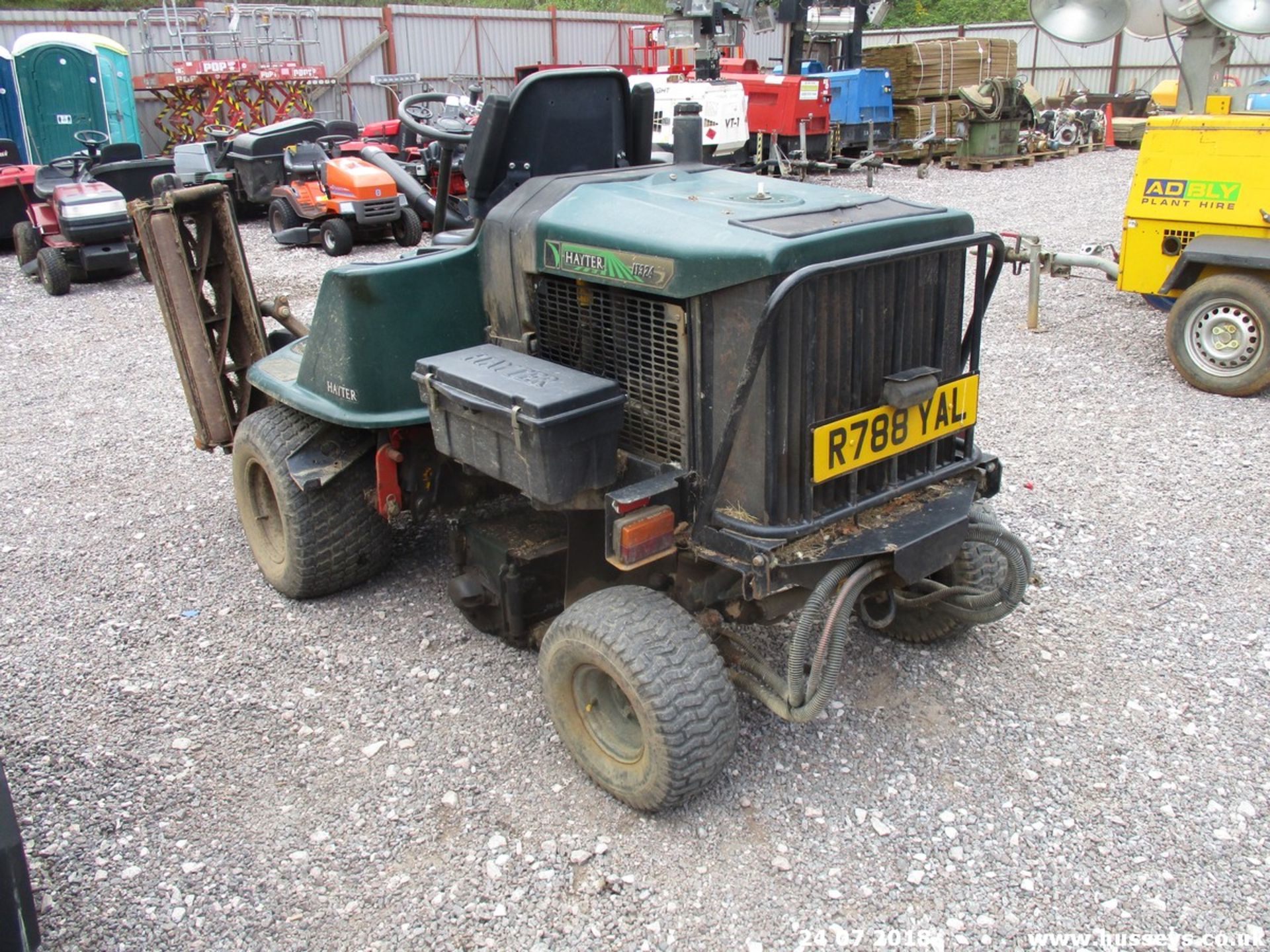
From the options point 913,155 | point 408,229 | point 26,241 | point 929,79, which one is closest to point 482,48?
point 929,79

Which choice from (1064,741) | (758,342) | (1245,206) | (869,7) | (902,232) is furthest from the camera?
(869,7)

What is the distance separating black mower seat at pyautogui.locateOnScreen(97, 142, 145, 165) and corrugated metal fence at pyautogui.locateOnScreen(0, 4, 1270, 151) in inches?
242

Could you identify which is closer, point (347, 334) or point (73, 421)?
point (347, 334)

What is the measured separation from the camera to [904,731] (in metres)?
3.41

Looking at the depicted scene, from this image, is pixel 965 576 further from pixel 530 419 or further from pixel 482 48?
pixel 482 48

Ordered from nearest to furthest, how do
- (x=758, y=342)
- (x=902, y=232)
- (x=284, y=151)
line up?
(x=758, y=342)
(x=902, y=232)
(x=284, y=151)

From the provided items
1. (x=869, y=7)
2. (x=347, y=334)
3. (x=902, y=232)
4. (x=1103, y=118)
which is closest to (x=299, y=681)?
(x=347, y=334)

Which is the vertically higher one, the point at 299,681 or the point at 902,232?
the point at 902,232

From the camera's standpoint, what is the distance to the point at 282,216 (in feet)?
39.2

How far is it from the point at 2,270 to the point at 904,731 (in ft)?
37.9

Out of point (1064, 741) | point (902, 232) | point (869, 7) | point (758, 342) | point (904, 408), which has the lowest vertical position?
point (1064, 741)

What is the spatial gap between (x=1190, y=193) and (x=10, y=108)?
46.9 feet

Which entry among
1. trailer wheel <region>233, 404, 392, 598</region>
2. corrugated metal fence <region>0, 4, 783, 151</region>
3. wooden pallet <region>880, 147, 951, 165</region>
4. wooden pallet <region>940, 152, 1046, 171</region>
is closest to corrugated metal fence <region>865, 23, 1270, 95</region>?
wooden pallet <region>880, 147, 951, 165</region>

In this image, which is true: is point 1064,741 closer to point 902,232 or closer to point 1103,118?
point 902,232
